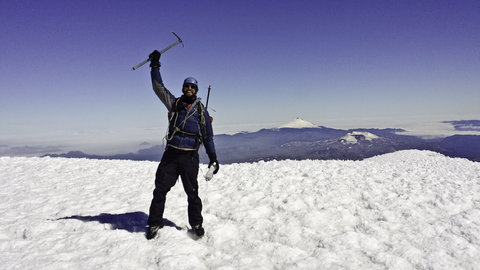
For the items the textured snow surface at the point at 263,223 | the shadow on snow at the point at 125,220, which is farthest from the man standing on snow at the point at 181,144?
the shadow on snow at the point at 125,220

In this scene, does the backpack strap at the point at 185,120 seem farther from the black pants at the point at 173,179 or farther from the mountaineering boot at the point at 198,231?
the mountaineering boot at the point at 198,231

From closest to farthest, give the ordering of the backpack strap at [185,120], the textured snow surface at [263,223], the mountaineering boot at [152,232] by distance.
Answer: the textured snow surface at [263,223], the mountaineering boot at [152,232], the backpack strap at [185,120]

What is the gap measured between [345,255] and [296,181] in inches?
209

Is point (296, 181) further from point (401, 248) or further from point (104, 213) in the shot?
point (104, 213)

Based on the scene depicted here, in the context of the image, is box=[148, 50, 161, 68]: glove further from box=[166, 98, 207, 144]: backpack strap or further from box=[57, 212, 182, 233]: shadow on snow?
box=[57, 212, 182, 233]: shadow on snow

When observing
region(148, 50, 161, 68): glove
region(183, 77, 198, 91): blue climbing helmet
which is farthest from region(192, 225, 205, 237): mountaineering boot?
region(148, 50, 161, 68): glove

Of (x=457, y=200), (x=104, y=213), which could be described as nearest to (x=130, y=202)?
(x=104, y=213)

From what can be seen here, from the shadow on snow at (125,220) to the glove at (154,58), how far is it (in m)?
3.75

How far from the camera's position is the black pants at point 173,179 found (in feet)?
17.1

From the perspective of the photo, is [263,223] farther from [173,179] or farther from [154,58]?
[154,58]

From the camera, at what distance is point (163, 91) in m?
5.46

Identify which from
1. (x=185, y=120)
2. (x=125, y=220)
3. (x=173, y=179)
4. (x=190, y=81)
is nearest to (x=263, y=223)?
(x=173, y=179)

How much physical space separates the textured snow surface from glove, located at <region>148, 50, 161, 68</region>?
3.57 meters

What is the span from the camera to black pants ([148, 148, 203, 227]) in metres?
5.22
